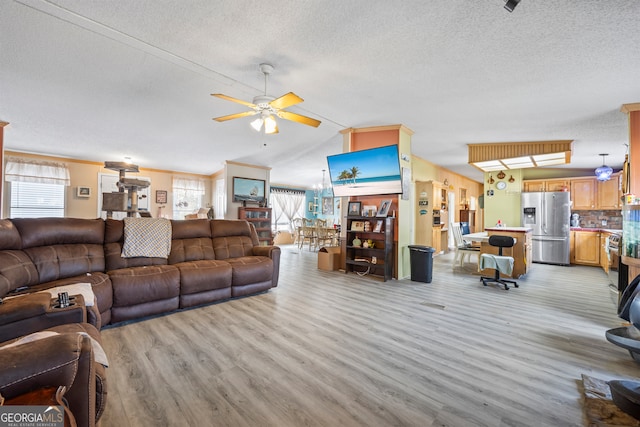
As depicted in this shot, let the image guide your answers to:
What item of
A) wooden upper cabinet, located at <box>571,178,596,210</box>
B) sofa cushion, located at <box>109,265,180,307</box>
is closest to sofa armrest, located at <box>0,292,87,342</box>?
sofa cushion, located at <box>109,265,180,307</box>

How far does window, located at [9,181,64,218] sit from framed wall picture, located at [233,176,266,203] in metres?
4.04

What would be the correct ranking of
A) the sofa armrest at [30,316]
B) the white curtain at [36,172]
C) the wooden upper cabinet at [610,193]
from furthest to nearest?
the wooden upper cabinet at [610,193] < the white curtain at [36,172] < the sofa armrest at [30,316]

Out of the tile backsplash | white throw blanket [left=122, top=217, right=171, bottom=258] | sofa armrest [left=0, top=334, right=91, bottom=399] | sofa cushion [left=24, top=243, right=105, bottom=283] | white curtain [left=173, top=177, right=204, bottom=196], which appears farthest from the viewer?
white curtain [left=173, top=177, right=204, bottom=196]

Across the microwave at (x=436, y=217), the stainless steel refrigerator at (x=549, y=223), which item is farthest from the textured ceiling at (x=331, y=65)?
the microwave at (x=436, y=217)

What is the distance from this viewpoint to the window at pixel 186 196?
8367mm

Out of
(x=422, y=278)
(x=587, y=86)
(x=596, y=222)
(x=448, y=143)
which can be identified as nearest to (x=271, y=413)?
(x=422, y=278)

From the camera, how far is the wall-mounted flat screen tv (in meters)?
4.55

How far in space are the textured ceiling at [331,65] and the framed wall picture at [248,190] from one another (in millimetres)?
2764

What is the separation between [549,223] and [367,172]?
5019 mm

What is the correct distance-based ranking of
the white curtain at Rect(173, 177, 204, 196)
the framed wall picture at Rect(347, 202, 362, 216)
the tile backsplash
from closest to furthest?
the framed wall picture at Rect(347, 202, 362, 216) < the tile backsplash < the white curtain at Rect(173, 177, 204, 196)

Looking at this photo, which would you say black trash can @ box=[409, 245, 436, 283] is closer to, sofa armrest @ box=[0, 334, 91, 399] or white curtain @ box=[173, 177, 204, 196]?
sofa armrest @ box=[0, 334, 91, 399]

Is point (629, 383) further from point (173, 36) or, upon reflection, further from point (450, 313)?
point (173, 36)

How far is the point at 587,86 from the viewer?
120 inches

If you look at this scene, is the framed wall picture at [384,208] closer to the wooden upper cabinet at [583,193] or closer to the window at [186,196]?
the wooden upper cabinet at [583,193]
